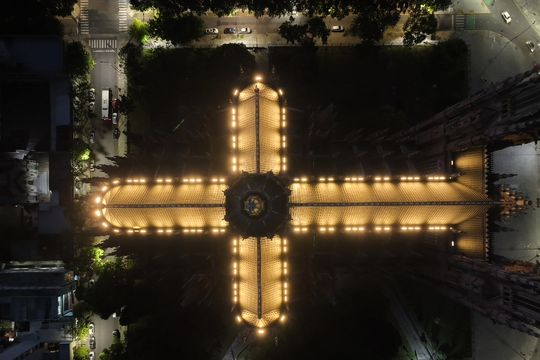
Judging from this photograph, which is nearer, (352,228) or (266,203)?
(266,203)

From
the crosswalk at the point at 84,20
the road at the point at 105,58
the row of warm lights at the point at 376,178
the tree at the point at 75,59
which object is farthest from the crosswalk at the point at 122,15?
the row of warm lights at the point at 376,178

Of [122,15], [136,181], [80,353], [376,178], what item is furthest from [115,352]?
[122,15]

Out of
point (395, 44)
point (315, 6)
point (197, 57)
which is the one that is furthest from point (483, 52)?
point (197, 57)

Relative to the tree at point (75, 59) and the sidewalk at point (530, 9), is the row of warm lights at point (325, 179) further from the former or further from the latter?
the sidewalk at point (530, 9)

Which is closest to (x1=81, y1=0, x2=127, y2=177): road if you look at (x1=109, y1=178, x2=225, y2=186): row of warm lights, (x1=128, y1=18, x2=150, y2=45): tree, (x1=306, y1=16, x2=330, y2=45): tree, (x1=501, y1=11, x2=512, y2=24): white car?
(x1=128, y1=18, x2=150, y2=45): tree

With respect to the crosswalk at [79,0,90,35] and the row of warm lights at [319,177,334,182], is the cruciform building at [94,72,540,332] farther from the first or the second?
the crosswalk at [79,0,90,35]

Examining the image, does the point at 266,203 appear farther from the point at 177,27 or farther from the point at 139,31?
the point at 139,31

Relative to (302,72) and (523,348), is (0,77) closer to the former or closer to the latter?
(302,72)
